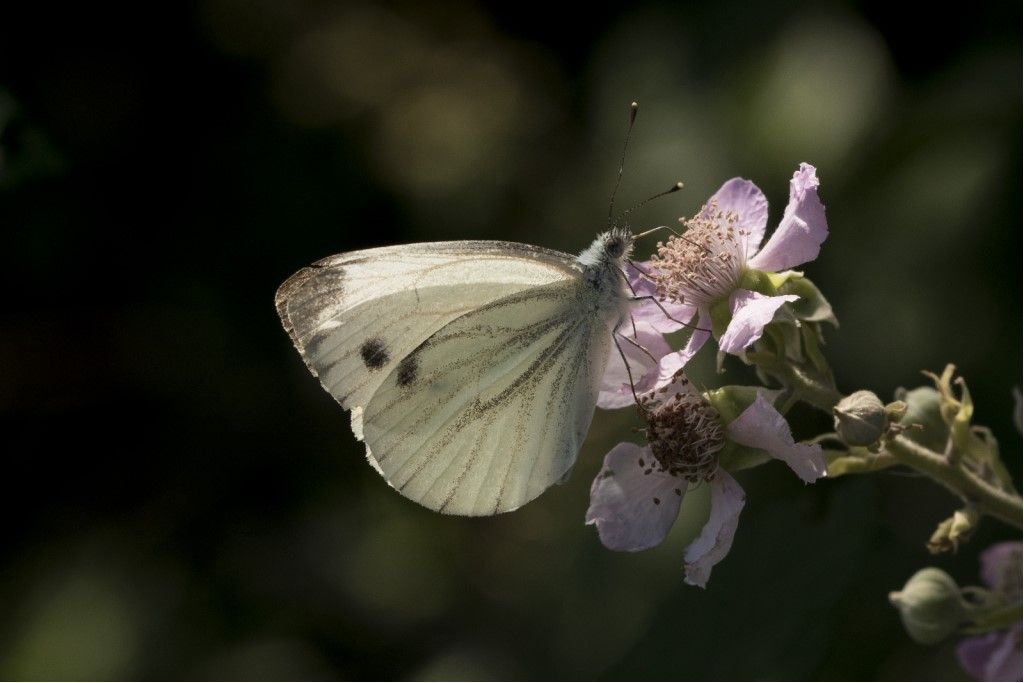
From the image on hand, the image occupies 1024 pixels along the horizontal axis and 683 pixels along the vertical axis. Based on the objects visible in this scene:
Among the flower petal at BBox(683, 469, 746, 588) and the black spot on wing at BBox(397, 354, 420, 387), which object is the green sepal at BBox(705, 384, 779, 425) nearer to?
the flower petal at BBox(683, 469, 746, 588)

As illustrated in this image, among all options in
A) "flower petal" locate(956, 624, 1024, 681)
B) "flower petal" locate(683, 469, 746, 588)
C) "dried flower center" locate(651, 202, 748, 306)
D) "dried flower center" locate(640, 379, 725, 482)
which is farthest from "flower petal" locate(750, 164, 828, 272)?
"flower petal" locate(956, 624, 1024, 681)

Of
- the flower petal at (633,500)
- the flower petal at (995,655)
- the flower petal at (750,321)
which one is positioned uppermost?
the flower petal at (750,321)

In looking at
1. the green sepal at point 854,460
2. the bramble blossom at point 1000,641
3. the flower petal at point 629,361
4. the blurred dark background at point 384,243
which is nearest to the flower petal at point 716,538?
the green sepal at point 854,460

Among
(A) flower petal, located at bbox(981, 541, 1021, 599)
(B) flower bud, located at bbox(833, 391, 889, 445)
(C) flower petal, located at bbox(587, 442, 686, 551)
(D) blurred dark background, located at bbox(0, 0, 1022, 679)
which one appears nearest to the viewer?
(B) flower bud, located at bbox(833, 391, 889, 445)

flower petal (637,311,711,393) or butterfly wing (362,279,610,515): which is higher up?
flower petal (637,311,711,393)

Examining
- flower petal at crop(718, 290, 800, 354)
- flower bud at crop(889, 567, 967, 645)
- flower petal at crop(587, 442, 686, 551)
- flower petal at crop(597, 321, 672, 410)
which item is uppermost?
flower petal at crop(718, 290, 800, 354)

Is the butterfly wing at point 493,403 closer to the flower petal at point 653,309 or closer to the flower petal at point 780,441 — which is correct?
the flower petal at point 653,309

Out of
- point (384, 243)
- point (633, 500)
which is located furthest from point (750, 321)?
point (384, 243)
